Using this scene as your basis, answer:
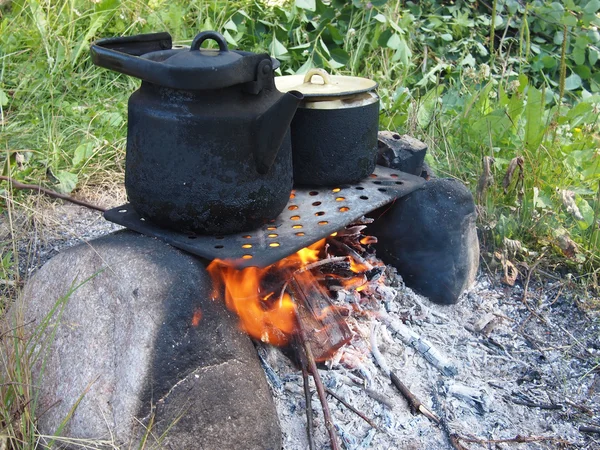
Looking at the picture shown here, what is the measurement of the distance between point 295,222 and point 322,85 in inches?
21.6

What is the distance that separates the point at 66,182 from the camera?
3141mm

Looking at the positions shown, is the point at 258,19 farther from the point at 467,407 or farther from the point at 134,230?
the point at 467,407

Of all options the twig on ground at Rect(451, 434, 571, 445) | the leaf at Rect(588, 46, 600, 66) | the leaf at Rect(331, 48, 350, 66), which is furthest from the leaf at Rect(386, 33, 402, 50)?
the twig on ground at Rect(451, 434, 571, 445)

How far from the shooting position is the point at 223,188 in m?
1.81

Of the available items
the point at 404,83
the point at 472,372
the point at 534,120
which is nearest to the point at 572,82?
the point at 404,83

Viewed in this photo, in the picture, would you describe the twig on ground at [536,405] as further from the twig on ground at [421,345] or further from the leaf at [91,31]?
the leaf at [91,31]

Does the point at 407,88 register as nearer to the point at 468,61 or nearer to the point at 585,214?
the point at 468,61

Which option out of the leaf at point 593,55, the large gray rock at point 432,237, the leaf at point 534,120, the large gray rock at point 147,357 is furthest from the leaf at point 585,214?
the leaf at point 593,55

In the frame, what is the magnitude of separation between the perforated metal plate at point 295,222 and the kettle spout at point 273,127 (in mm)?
231

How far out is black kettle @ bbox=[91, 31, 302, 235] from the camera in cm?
171

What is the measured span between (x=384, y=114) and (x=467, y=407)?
198cm

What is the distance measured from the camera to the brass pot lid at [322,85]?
223 cm

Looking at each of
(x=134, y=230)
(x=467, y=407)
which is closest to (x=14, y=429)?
(x=134, y=230)

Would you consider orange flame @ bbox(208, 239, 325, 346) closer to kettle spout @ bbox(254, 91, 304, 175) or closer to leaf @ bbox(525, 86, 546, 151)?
kettle spout @ bbox(254, 91, 304, 175)
